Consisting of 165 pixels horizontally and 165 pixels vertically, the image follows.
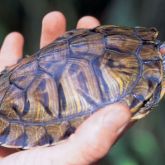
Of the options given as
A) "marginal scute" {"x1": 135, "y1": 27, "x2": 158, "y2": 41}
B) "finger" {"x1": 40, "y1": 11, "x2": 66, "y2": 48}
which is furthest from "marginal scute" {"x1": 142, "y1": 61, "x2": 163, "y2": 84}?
"finger" {"x1": 40, "y1": 11, "x2": 66, "y2": 48}

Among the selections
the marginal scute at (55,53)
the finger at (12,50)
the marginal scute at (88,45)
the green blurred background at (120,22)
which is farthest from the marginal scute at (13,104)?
the green blurred background at (120,22)

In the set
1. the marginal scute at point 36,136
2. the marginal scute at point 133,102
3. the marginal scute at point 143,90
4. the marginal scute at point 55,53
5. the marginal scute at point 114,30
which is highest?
the marginal scute at point 114,30

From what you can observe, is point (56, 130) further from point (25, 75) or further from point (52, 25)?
point (52, 25)

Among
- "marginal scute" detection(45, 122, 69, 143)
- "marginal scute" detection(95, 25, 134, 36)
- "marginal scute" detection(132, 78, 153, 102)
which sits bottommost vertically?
"marginal scute" detection(45, 122, 69, 143)

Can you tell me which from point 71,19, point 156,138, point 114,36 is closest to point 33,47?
point 71,19

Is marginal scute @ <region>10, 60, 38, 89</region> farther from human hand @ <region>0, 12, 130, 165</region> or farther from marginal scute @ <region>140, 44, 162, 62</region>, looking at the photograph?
marginal scute @ <region>140, 44, 162, 62</region>

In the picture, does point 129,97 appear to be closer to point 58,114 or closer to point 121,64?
point 121,64

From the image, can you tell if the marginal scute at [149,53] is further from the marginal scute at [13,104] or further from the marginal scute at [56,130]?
the marginal scute at [13,104]

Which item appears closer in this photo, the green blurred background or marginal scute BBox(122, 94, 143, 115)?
marginal scute BBox(122, 94, 143, 115)
